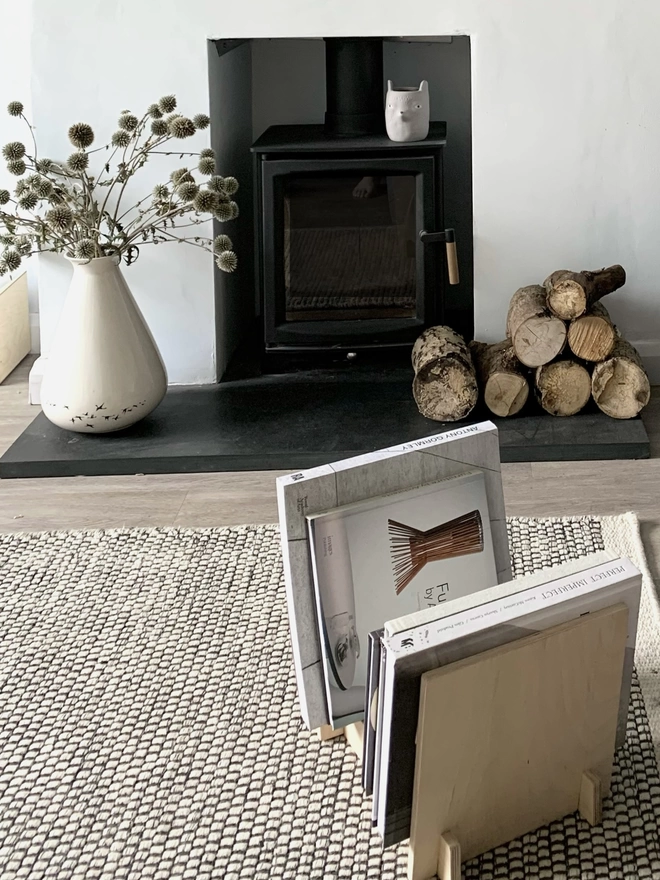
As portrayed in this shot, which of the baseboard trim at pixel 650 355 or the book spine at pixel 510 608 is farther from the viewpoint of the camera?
the baseboard trim at pixel 650 355

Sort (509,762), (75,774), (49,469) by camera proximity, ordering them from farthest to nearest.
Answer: (49,469) < (75,774) < (509,762)

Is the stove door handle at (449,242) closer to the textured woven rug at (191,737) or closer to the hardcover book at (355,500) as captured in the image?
the textured woven rug at (191,737)

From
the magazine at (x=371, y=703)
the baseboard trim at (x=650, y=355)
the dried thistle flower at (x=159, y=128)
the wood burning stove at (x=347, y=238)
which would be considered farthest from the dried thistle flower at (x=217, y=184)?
the magazine at (x=371, y=703)

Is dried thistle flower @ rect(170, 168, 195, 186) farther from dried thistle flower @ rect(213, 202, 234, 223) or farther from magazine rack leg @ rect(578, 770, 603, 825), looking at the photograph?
magazine rack leg @ rect(578, 770, 603, 825)

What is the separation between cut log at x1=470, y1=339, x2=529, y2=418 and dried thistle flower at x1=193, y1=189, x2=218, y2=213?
83cm

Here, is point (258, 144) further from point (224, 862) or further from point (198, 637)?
point (224, 862)

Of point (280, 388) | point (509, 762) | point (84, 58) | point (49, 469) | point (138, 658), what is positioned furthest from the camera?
point (280, 388)

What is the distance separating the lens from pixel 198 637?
186 cm

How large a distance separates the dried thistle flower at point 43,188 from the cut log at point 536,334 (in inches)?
47.1

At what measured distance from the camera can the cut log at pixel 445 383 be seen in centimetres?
266

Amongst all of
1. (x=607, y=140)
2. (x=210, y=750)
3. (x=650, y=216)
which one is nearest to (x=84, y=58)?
(x=607, y=140)

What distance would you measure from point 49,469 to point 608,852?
1.67 meters

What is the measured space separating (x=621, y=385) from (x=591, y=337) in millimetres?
157

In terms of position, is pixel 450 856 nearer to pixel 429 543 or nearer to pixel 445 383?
pixel 429 543
